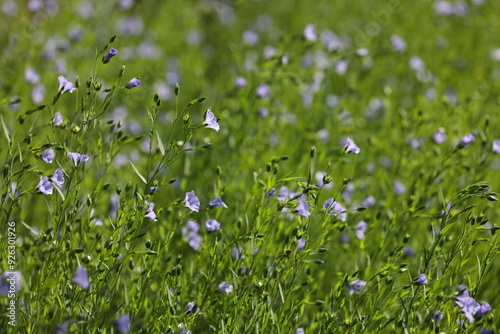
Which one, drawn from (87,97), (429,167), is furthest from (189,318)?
(429,167)

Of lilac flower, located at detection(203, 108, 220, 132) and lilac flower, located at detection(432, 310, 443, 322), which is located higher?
lilac flower, located at detection(203, 108, 220, 132)

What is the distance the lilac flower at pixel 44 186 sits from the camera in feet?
6.95

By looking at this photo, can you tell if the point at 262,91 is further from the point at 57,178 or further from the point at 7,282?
the point at 7,282

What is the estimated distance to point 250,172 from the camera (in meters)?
3.53

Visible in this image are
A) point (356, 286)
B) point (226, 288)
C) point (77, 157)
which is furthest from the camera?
→ point (356, 286)

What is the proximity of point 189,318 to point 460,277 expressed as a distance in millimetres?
1423

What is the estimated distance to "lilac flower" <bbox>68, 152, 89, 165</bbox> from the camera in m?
2.10

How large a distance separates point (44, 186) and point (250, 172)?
1.61m

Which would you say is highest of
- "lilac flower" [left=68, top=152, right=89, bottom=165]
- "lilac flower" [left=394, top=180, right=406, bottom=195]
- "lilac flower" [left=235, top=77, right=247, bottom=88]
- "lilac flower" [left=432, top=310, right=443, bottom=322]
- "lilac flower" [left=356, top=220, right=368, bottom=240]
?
"lilac flower" [left=68, top=152, right=89, bottom=165]

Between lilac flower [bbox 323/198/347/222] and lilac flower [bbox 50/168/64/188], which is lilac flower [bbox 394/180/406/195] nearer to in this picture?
lilac flower [bbox 323/198/347/222]

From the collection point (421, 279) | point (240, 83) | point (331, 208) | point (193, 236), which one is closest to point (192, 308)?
point (193, 236)

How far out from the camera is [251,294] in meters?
2.25

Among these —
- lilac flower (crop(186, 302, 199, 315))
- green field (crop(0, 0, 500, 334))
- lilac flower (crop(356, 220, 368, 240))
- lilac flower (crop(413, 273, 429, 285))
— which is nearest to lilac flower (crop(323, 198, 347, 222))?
green field (crop(0, 0, 500, 334))
